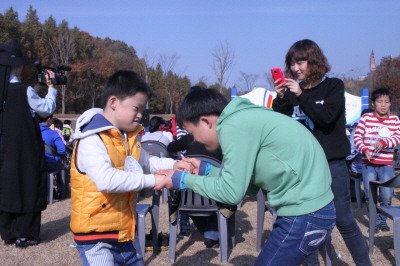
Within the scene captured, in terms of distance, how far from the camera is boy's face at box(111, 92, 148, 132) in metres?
2.10

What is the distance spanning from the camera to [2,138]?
3824 millimetres

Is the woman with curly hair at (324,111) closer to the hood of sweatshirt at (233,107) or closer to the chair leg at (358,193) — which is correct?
the hood of sweatshirt at (233,107)

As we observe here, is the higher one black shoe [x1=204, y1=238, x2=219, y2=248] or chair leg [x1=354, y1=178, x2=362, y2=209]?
chair leg [x1=354, y1=178, x2=362, y2=209]

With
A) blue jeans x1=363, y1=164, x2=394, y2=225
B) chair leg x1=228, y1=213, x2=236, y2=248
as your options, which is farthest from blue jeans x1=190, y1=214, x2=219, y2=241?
blue jeans x1=363, y1=164, x2=394, y2=225

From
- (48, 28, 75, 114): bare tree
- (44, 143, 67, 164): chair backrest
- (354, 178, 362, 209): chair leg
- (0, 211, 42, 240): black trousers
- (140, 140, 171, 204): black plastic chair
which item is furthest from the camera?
(48, 28, 75, 114): bare tree

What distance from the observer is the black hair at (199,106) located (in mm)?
1923

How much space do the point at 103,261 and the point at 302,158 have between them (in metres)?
1.18

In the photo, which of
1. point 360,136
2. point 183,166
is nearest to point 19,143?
point 183,166

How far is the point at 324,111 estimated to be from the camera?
2609 mm

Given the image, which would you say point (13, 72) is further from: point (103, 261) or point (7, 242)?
point (103, 261)

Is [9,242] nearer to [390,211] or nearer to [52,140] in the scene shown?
[52,140]

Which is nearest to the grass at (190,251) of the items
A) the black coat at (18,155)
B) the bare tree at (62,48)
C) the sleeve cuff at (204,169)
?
the black coat at (18,155)

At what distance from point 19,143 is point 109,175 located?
2433 millimetres

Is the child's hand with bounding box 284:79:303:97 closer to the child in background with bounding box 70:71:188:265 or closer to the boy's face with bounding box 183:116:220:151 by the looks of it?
the boy's face with bounding box 183:116:220:151
